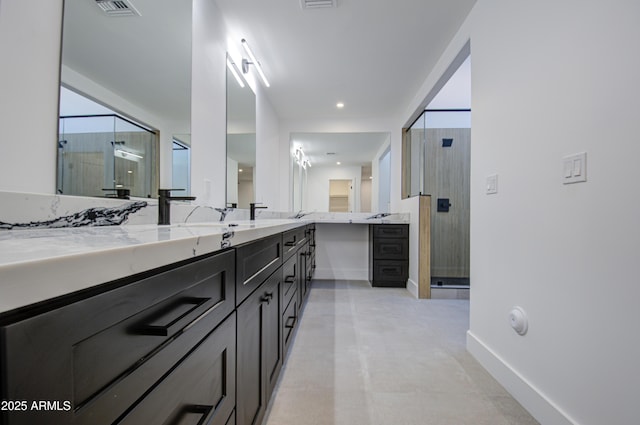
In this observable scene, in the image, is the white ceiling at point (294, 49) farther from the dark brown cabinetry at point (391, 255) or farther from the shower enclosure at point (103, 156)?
the dark brown cabinetry at point (391, 255)

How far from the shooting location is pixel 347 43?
236cm

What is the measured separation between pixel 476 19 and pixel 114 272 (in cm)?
247

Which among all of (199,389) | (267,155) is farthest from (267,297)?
(267,155)

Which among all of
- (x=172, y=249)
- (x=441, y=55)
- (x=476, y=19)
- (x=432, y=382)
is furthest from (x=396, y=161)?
(x=172, y=249)

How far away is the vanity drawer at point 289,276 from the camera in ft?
5.08

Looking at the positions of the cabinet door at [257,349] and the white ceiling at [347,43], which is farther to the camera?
the white ceiling at [347,43]

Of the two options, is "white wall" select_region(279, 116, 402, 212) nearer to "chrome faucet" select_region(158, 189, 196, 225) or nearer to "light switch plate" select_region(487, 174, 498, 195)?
"light switch plate" select_region(487, 174, 498, 195)

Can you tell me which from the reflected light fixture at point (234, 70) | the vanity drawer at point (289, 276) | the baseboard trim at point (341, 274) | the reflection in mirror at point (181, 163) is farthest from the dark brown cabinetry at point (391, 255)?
the reflection in mirror at point (181, 163)

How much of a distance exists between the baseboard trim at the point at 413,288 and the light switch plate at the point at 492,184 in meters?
1.86

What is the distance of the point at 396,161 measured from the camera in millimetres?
4027

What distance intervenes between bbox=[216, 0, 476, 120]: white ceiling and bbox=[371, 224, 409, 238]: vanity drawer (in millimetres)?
1618

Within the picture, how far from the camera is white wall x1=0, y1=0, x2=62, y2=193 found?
29.9 inches

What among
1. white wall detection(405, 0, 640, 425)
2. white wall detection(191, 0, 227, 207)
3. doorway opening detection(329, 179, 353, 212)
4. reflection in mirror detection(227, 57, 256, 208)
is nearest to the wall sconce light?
doorway opening detection(329, 179, 353, 212)

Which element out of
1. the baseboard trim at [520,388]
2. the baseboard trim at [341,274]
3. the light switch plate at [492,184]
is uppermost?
the light switch plate at [492,184]
